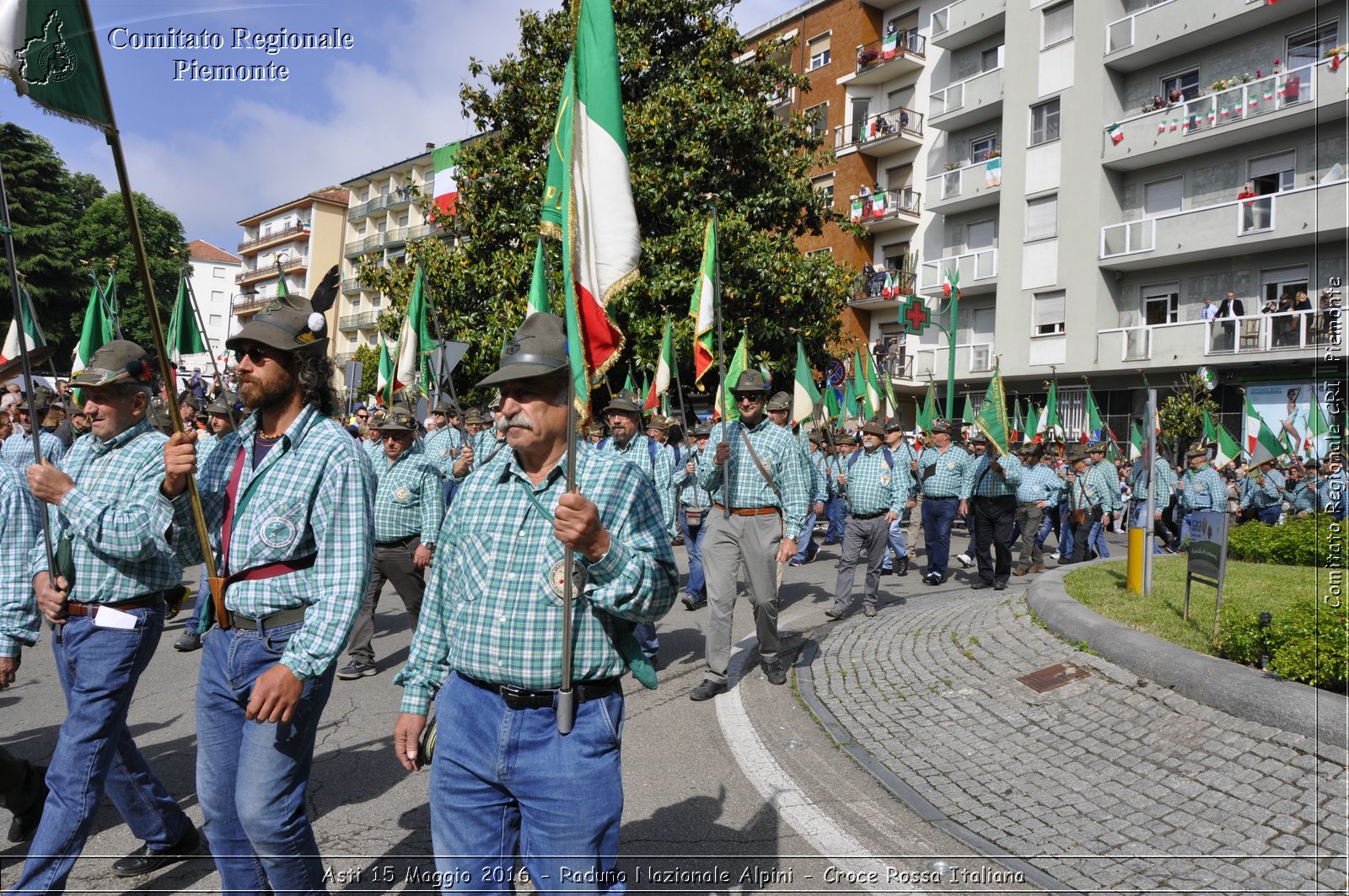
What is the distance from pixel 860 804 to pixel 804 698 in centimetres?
188

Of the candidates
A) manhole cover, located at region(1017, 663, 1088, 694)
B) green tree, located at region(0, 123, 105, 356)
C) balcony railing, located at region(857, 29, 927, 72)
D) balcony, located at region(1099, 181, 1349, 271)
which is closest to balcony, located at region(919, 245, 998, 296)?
balcony, located at region(1099, 181, 1349, 271)

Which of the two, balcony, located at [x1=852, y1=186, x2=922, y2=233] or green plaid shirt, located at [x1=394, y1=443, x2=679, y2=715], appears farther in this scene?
balcony, located at [x1=852, y1=186, x2=922, y2=233]

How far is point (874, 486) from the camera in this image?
407 inches

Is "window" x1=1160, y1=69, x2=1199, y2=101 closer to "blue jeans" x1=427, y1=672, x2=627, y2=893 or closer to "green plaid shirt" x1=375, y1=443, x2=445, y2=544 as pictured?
"green plaid shirt" x1=375, y1=443, x2=445, y2=544

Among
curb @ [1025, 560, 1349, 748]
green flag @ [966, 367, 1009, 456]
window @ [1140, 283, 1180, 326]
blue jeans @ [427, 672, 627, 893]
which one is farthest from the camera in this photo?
window @ [1140, 283, 1180, 326]

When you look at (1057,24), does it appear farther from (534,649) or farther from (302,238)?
(302,238)

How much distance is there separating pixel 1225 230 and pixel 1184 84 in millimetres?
4804

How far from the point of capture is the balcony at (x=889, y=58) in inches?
1316

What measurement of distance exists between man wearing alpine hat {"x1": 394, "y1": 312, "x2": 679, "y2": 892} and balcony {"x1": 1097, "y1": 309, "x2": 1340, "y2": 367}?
2229 cm

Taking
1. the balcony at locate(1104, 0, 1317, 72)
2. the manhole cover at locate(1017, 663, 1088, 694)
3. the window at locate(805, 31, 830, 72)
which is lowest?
the manhole cover at locate(1017, 663, 1088, 694)

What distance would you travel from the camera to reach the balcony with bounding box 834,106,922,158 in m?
33.3

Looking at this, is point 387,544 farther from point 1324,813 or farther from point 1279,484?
point 1279,484

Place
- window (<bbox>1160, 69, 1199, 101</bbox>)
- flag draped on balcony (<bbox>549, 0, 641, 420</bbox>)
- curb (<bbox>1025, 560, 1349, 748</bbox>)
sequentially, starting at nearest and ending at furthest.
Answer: flag draped on balcony (<bbox>549, 0, 641, 420</bbox>), curb (<bbox>1025, 560, 1349, 748</bbox>), window (<bbox>1160, 69, 1199, 101</bbox>)

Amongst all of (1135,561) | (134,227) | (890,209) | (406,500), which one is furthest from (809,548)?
(890,209)
